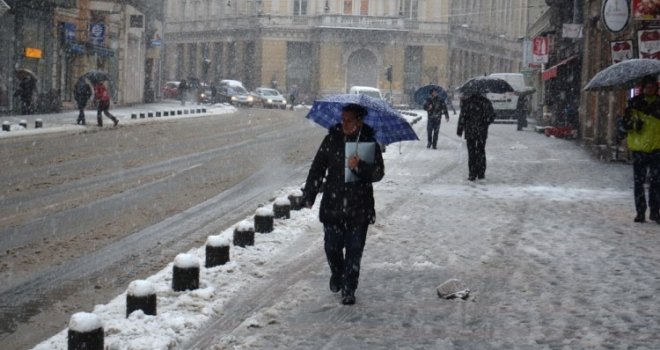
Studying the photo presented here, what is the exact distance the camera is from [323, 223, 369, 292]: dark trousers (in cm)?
656

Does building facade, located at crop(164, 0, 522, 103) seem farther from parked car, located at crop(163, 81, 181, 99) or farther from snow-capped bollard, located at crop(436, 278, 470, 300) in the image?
snow-capped bollard, located at crop(436, 278, 470, 300)

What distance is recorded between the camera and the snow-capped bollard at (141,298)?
5.94m

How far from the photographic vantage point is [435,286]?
7.30 m

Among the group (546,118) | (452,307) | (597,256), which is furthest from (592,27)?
(452,307)

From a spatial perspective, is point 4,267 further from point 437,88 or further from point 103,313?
point 437,88

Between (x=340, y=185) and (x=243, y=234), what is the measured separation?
7.41 ft

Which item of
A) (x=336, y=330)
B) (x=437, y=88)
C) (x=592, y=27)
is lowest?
(x=336, y=330)

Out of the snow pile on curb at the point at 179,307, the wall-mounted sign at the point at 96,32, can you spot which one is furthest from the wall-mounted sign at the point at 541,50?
the snow pile on curb at the point at 179,307

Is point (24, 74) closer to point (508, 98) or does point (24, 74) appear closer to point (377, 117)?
point (508, 98)

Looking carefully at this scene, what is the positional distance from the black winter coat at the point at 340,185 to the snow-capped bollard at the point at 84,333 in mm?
2001

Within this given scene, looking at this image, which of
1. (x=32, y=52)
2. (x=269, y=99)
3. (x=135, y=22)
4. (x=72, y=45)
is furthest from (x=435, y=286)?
(x=269, y=99)

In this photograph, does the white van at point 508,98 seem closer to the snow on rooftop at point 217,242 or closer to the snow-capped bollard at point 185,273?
the snow on rooftop at point 217,242

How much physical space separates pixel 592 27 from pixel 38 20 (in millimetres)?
20718

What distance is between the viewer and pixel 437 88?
902 inches
